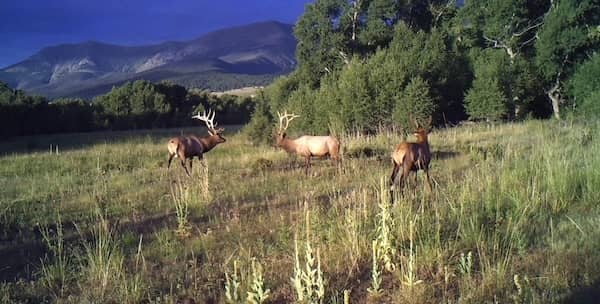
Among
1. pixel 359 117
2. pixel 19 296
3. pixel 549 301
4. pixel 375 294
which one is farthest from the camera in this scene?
pixel 359 117

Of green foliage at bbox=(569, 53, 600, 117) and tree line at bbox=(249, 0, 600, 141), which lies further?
tree line at bbox=(249, 0, 600, 141)

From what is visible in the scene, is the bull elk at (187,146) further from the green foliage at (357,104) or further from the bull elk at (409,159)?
the green foliage at (357,104)

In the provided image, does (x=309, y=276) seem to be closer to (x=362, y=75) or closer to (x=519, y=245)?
(x=519, y=245)

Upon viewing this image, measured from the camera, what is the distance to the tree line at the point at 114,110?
1420 inches

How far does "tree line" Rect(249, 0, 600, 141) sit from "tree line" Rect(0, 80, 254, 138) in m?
16.8

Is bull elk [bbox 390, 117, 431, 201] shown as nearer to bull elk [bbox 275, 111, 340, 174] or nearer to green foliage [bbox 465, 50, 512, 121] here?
bull elk [bbox 275, 111, 340, 174]

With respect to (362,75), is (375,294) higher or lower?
lower

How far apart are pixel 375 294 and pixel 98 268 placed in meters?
2.88

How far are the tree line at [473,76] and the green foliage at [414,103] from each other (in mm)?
49

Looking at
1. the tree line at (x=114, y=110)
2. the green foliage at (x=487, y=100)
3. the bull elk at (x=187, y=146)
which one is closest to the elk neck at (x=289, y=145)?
the bull elk at (x=187, y=146)

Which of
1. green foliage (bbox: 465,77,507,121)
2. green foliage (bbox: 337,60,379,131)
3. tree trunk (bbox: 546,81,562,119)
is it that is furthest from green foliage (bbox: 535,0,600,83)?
green foliage (bbox: 337,60,379,131)

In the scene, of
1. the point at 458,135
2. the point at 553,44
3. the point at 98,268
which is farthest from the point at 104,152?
the point at 553,44

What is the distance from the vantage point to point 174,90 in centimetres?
4912

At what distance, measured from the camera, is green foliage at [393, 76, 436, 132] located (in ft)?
73.1
